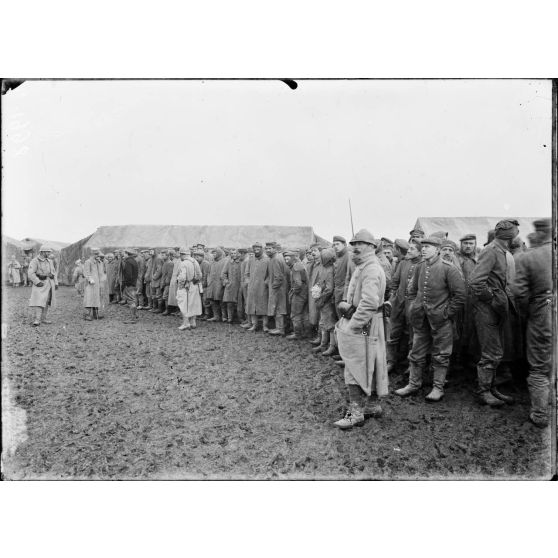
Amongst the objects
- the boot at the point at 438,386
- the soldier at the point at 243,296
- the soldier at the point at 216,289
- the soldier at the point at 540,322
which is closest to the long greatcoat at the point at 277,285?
the soldier at the point at 243,296

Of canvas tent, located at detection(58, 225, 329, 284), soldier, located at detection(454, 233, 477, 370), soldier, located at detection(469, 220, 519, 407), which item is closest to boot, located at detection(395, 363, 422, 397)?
soldier, located at detection(454, 233, 477, 370)

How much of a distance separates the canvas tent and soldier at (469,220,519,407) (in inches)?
57.6

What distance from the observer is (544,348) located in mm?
4340

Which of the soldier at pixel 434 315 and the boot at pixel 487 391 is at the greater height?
the soldier at pixel 434 315

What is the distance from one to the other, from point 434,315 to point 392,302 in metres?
0.40

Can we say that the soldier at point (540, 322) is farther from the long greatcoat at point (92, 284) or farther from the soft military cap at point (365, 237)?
the long greatcoat at point (92, 284)

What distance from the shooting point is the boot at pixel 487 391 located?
4.33 m

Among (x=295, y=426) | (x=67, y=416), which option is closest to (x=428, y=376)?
(x=295, y=426)

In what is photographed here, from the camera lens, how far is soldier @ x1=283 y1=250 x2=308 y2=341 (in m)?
4.70

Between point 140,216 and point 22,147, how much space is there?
1.29 m

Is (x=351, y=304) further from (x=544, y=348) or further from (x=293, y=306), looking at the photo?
(x=544, y=348)

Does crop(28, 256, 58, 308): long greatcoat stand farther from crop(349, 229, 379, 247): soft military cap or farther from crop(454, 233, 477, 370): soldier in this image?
crop(454, 233, 477, 370): soldier

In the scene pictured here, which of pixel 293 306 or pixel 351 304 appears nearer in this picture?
pixel 351 304

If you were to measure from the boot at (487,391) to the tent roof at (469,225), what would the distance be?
1170mm
